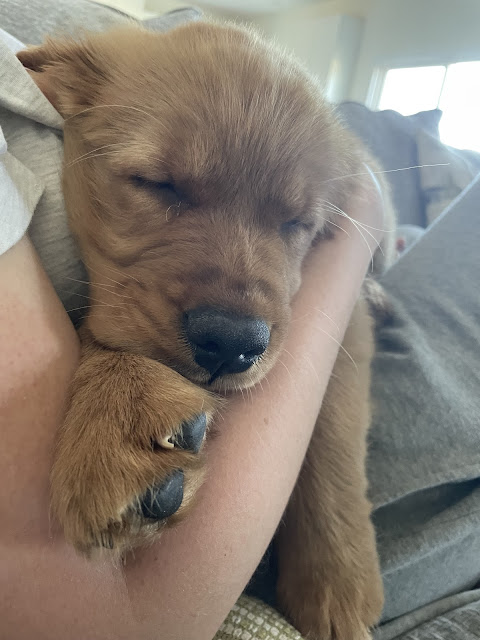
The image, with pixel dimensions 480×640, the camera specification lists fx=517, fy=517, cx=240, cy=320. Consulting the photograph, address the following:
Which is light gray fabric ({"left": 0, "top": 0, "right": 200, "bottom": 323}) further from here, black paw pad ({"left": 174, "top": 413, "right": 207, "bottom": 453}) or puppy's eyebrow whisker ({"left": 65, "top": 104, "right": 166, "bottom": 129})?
black paw pad ({"left": 174, "top": 413, "right": 207, "bottom": 453})

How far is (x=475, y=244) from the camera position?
1.74 meters

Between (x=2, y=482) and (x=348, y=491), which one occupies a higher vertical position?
(x=2, y=482)

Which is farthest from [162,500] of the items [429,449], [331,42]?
[331,42]

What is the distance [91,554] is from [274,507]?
12.1 inches

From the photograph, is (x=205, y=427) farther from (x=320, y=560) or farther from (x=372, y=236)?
(x=372, y=236)

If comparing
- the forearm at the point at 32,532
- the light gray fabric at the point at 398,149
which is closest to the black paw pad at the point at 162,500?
the forearm at the point at 32,532

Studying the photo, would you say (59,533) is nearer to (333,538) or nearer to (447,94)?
(333,538)

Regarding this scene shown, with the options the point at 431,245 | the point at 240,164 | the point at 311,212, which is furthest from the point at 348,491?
the point at 431,245

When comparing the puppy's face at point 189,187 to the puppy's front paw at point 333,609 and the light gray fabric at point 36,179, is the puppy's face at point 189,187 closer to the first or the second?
the light gray fabric at point 36,179

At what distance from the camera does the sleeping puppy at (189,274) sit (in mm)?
711

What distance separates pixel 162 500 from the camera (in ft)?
2.21

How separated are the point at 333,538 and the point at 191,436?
0.54 m

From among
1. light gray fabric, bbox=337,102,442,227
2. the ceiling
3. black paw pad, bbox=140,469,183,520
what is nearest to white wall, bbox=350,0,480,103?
the ceiling

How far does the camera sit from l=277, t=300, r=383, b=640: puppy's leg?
1.03 metres
